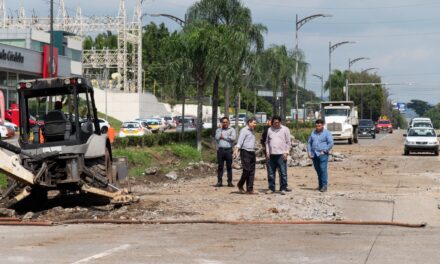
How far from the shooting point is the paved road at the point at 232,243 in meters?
10.4

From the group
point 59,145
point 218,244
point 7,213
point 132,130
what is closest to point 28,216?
point 7,213

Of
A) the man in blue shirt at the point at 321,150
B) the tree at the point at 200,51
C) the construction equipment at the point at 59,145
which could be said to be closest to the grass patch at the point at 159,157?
the tree at the point at 200,51

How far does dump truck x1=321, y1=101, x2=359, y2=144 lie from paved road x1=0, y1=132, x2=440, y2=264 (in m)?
43.4

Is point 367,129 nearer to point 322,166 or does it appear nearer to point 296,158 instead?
point 296,158

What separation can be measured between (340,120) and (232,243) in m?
49.0

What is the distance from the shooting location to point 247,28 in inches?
1807

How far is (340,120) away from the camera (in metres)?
60.1

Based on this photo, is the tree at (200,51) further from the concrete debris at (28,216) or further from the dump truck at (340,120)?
the concrete debris at (28,216)

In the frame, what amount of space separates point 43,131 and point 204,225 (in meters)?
3.75

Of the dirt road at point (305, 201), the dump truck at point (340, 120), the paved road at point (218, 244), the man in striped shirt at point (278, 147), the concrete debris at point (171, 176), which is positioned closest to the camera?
the paved road at point (218, 244)

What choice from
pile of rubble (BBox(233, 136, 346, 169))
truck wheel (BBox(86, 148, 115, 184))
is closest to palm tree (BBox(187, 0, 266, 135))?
pile of rubble (BBox(233, 136, 346, 169))

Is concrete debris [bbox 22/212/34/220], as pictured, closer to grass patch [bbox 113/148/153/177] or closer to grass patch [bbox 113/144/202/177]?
grass patch [bbox 113/144/202/177]

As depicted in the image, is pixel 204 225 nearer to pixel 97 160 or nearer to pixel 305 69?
pixel 97 160

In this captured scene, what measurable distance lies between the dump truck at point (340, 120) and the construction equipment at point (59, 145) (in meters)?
44.6
